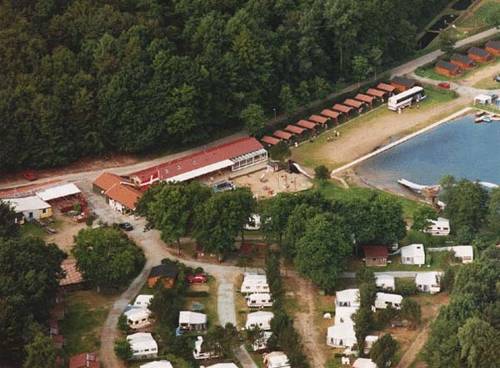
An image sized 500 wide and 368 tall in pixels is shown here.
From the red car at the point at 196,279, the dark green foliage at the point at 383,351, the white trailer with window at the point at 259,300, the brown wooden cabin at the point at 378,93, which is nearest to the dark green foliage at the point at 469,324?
the dark green foliage at the point at 383,351

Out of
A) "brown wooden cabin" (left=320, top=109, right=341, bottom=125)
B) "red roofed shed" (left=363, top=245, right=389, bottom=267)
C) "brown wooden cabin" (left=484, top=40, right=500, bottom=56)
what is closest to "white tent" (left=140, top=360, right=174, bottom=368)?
"red roofed shed" (left=363, top=245, right=389, bottom=267)

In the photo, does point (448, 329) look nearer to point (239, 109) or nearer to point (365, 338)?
point (365, 338)

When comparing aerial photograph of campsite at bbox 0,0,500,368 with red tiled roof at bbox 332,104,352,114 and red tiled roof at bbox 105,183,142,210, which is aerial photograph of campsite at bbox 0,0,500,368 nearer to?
red tiled roof at bbox 105,183,142,210

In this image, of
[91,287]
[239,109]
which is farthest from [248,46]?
[91,287]

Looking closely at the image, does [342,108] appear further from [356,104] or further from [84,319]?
[84,319]

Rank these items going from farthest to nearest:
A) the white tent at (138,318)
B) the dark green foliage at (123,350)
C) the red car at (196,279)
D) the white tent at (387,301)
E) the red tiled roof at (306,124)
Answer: the red tiled roof at (306,124), the red car at (196,279), the white tent at (387,301), the white tent at (138,318), the dark green foliage at (123,350)

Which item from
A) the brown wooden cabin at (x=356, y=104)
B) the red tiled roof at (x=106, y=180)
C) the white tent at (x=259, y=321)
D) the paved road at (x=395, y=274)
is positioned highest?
the brown wooden cabin at (x=356, y=104)

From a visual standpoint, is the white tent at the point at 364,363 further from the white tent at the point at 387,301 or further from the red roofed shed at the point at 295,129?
the red roofed shed at the point at 295,129
